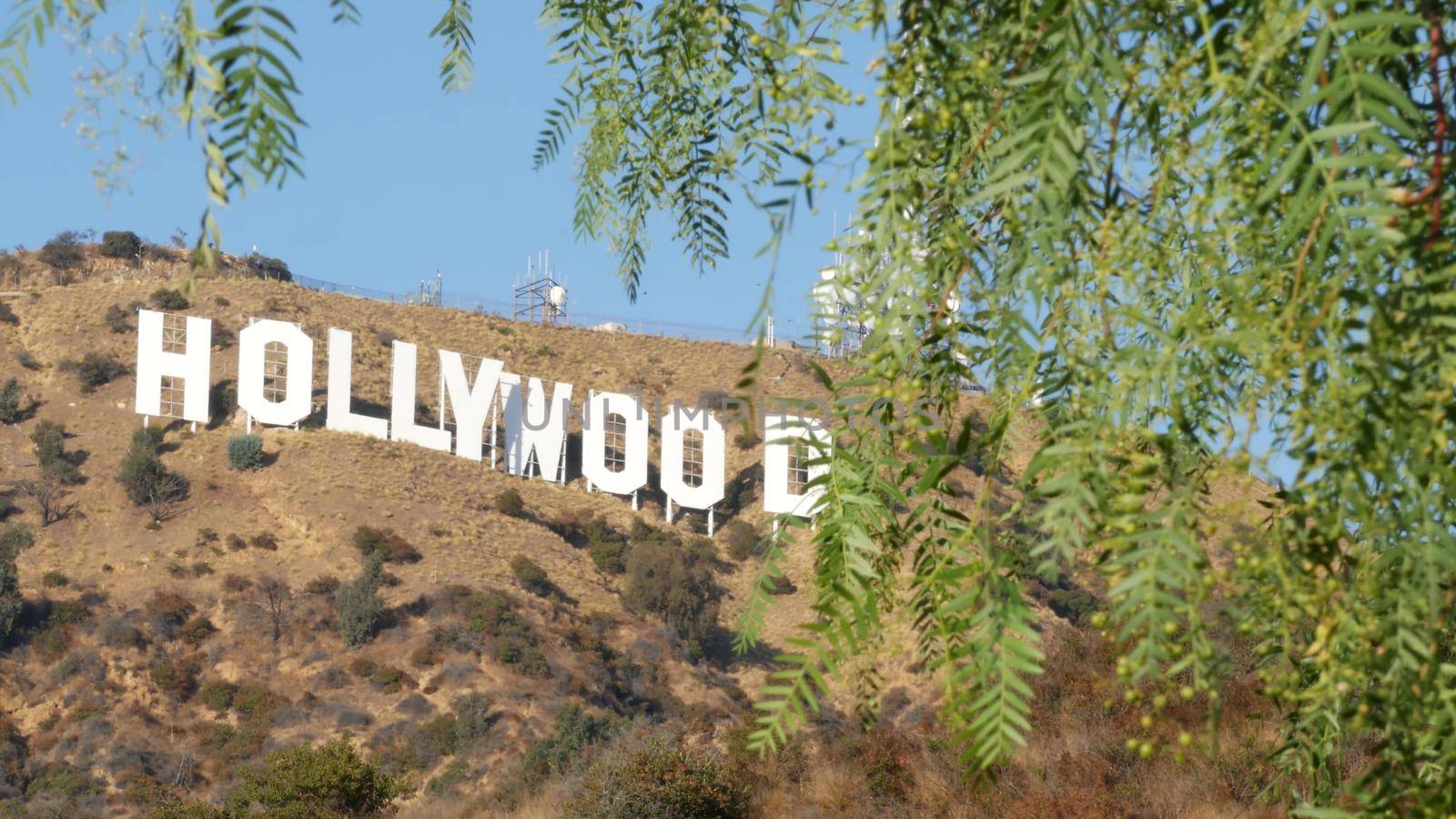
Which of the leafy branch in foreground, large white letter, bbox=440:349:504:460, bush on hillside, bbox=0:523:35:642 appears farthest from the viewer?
large white letter, bbox=440:349:504:460

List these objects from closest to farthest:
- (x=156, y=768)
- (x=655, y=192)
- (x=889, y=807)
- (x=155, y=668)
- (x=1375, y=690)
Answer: (x=1375, y=690) → (x=655, y=192) → (x=889, y=807) → (x=156, y=768) → (x=155, y=668)

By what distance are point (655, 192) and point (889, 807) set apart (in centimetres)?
1132

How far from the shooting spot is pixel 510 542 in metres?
41.5

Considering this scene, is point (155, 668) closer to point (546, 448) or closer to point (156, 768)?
point (156, 768)

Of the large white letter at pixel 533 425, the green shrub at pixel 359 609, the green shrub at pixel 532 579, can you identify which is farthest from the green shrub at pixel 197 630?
the large white letter at pixel 533 425

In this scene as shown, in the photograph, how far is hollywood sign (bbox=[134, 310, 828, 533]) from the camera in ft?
131

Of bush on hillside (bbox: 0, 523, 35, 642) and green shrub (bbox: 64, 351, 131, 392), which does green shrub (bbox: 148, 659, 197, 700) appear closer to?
bush on hillside (bbox: 0, 523, 35, 642)

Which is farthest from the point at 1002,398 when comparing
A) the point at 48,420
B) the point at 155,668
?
the point at 48,420

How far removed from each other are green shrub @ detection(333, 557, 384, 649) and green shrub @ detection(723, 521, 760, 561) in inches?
458

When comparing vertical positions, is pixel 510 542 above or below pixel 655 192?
below

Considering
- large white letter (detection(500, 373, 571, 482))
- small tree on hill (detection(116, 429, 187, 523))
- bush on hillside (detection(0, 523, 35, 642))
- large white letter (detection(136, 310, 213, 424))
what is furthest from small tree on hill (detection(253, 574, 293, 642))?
large white letter (detection(500, 373, 571, 482))

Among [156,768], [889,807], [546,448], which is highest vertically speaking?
[546,448]

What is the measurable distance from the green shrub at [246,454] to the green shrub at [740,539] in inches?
571

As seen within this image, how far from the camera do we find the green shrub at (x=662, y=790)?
16344mm
